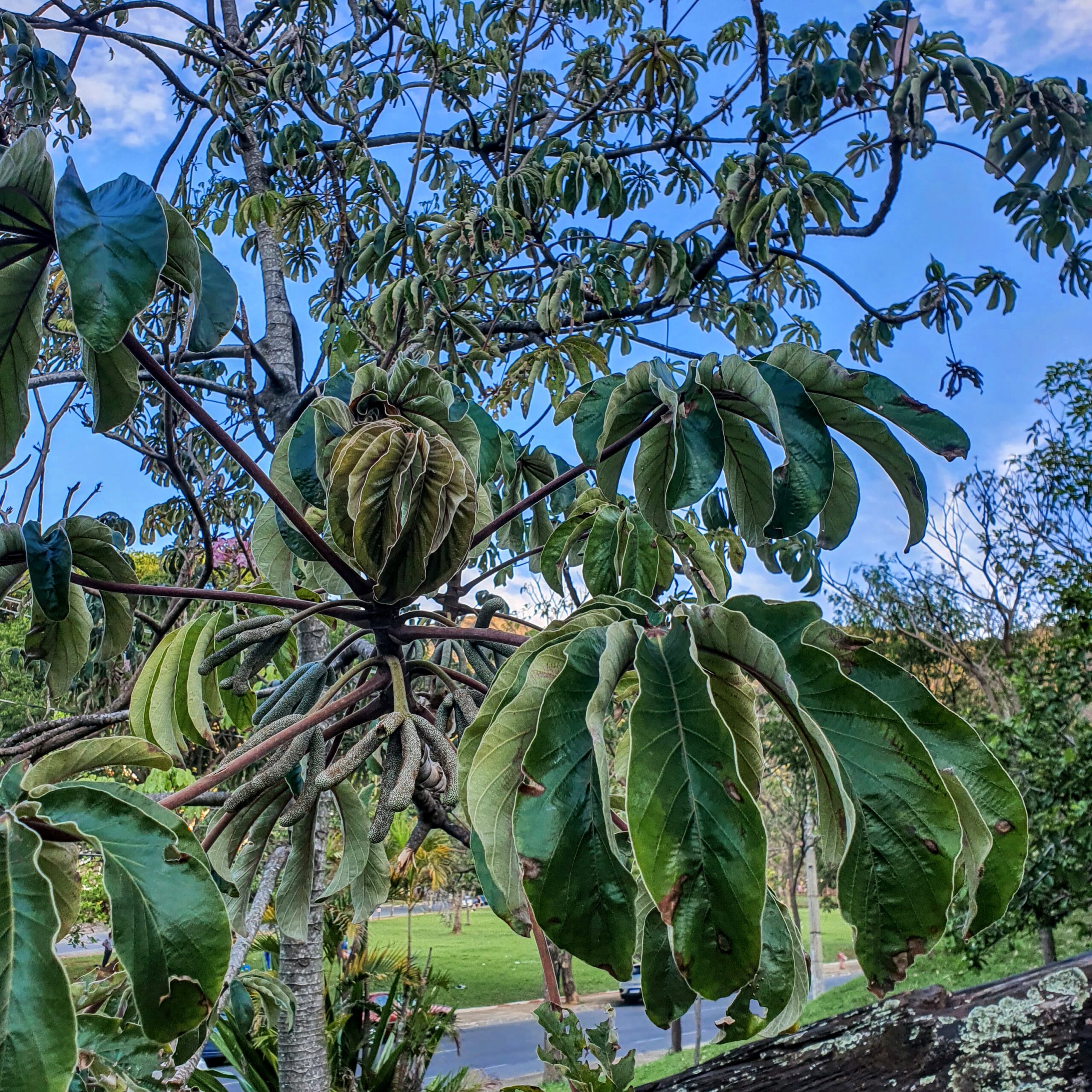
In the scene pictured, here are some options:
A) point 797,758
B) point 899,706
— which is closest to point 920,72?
point 899,706

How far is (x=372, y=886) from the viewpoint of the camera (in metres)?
0.94

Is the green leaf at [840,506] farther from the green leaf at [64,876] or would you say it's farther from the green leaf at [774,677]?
the green leaf at [64,876]

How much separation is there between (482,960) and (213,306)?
20741 millimetres

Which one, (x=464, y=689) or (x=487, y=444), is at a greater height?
(x=487, y=444)

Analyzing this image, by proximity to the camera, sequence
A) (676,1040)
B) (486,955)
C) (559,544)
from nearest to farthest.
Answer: (559,544)
(676,1040)
(486,955)

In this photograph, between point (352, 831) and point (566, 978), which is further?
point (566, 978)

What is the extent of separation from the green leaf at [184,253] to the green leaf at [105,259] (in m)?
0.11

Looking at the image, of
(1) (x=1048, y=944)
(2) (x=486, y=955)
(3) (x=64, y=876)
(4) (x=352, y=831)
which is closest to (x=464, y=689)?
(4) (x=352, y=831)

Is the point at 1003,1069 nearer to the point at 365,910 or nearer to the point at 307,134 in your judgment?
the point at 365,910

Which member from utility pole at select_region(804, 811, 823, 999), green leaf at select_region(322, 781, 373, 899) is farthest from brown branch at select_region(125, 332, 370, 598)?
utility pole at select_region(804, 811, 823, 999)

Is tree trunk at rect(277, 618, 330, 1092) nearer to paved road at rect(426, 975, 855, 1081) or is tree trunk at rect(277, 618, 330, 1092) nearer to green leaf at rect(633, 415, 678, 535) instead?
green leaf at rect(633, 415, 678, 535)

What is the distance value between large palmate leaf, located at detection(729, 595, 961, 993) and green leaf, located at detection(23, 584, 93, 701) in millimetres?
979

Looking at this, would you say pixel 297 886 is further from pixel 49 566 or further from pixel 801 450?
pixel 801 450

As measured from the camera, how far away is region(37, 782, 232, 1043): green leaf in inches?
19.3
